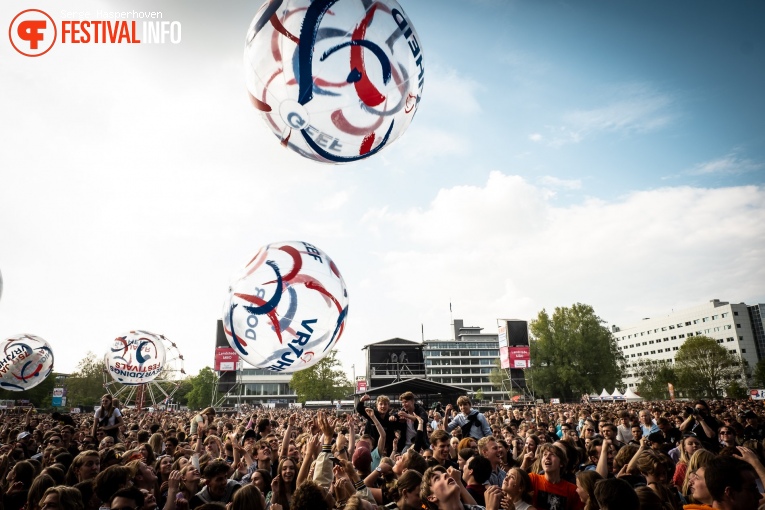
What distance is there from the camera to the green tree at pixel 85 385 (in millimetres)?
67438

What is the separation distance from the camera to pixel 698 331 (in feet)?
342

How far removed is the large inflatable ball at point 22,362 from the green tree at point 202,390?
7582 centimetres

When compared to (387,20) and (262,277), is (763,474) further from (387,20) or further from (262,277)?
(262,277)

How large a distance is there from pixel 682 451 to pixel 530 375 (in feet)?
171

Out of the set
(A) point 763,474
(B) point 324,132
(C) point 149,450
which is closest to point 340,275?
(B) point 324,132

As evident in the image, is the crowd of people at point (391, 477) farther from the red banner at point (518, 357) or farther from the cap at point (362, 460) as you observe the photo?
the red banner at point (518, 357)

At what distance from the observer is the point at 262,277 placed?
5688 mm

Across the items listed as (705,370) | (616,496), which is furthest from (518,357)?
(616,496)

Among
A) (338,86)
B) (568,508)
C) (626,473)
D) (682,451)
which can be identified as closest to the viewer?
(338,86)

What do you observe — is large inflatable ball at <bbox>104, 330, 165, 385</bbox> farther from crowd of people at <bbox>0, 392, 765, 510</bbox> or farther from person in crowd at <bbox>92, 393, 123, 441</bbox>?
crowd of people at <bbox>0, 392, 765, 510</bbox>

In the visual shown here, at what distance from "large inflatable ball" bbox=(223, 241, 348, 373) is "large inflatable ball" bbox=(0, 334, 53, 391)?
13.3 metres

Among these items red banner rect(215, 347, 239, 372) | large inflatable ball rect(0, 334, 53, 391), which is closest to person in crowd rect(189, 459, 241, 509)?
large inflatable ball rect(0, 334, 53, 391)

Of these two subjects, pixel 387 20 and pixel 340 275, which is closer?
pixel 387 20

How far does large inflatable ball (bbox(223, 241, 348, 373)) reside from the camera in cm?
561
